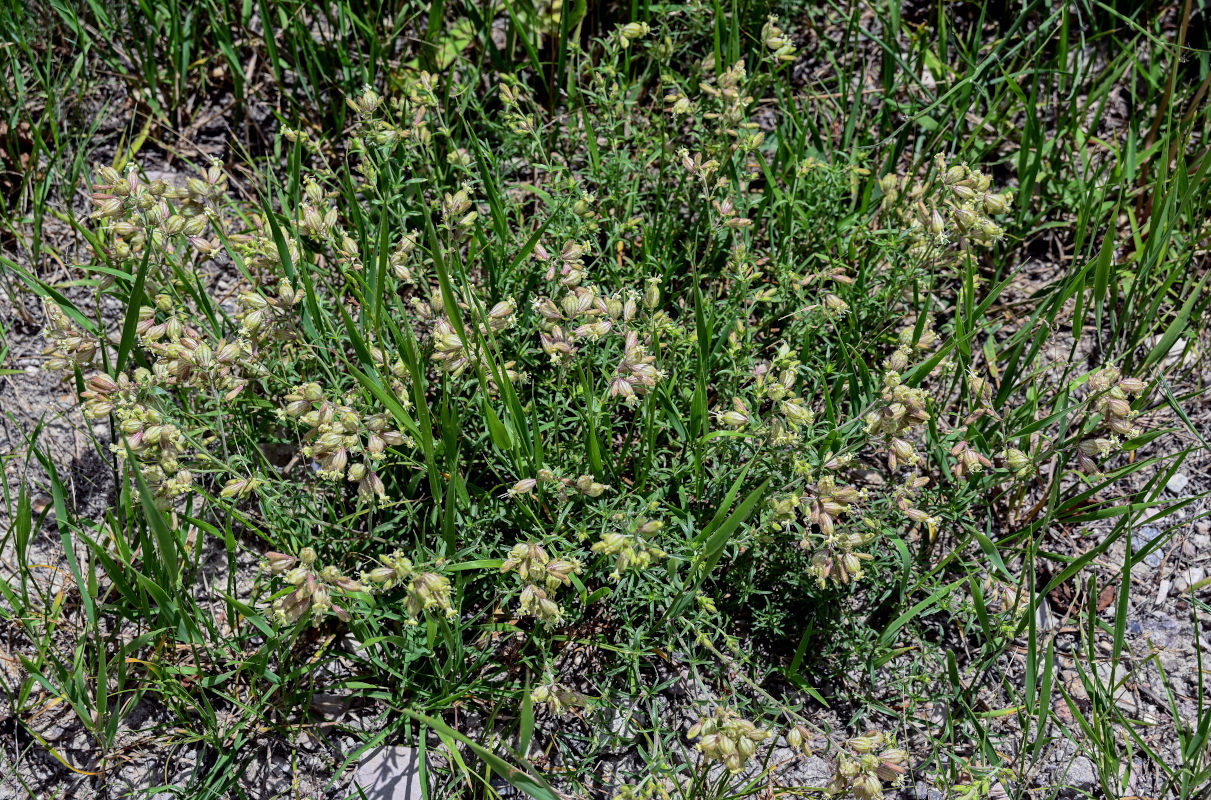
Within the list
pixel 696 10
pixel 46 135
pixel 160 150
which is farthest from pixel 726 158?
pixel 46 135

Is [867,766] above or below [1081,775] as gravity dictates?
above

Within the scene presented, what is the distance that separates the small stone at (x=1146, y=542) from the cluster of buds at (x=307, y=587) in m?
2.94

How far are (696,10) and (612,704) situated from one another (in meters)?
2.81

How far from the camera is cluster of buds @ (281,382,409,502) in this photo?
2867 millimetres

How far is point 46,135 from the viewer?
4.50m

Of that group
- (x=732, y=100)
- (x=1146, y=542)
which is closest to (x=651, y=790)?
(x=1146, y=542)

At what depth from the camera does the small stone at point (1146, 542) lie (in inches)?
149

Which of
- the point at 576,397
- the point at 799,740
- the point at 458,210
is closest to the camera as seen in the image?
the point at 799,740

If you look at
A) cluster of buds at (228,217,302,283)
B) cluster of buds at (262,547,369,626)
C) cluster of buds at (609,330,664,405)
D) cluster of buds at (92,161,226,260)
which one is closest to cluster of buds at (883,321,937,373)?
cluster of buds at (609,330,664,405)

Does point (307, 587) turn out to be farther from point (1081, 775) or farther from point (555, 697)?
point (1081, 775)

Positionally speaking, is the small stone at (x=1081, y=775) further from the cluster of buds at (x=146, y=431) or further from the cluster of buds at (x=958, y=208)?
the cluster of buds at (x=146, y=431)

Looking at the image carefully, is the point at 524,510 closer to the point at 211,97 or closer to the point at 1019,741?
the point at 1019,741

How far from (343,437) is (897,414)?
1.64m

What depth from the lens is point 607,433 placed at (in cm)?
343
